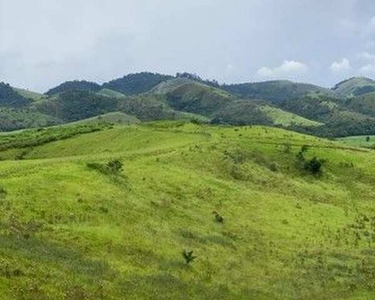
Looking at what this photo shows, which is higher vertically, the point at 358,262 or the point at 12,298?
the point at 12,298

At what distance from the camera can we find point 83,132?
12419 centimetres

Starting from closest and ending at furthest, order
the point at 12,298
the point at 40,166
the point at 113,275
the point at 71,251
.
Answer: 1. the point at 12,298
2. the point at 113,275
3. the point at 71,251
4. the point at 40,166

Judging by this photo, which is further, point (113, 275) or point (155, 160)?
point (155, 160)

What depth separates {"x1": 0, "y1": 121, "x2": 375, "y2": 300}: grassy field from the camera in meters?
37.7

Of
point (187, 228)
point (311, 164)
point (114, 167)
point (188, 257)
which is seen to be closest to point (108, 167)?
point (114, 167)

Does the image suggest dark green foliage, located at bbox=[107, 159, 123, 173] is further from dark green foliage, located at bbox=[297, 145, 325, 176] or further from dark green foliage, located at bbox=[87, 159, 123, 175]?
dark green foliage, located at bbox=[297, 145, 325, 176]

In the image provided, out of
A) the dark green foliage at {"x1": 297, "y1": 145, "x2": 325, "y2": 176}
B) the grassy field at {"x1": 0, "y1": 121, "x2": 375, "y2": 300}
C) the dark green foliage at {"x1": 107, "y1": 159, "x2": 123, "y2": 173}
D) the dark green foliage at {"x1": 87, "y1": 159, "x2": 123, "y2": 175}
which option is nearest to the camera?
the grassy field at {"x1": 0, "y1": 121, "x2": 375, "y2": 300}

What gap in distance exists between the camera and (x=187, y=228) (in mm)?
55281

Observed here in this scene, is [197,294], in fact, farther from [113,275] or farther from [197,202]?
[197,202]

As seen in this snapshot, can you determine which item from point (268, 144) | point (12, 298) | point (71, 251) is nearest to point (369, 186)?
point (268, 144)

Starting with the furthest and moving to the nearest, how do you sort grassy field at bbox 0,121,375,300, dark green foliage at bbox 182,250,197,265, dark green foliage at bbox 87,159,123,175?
dark green foliage at bbox 87,159,123,175 → dark green foliage at bbox 182,250,197,265 → grassy field at bbox 0,121,375,300

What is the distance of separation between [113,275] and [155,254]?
798 cm

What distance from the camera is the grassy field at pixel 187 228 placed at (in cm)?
3772

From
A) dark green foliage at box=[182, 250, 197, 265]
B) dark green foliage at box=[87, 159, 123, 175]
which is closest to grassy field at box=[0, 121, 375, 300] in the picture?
dark green foliage at box=[87, 159, 123, 175]
